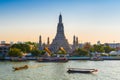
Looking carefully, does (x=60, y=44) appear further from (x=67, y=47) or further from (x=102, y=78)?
(x=102, y=78)

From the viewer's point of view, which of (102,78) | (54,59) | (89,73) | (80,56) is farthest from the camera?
(80,56)

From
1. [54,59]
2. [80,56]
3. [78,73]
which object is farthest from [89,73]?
[80,56]

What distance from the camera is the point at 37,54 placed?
275 ft

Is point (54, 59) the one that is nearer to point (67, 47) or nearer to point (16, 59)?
point (16, 59)

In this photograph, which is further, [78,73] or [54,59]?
[54,59]

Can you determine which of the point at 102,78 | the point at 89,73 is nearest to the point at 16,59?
the point at 89,73

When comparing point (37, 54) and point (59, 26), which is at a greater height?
point (59, 26)

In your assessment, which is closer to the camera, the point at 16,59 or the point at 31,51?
the point at 16,59

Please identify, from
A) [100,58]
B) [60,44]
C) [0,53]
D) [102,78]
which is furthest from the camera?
[60,44]

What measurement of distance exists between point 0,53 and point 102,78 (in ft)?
194

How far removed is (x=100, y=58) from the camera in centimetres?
7669

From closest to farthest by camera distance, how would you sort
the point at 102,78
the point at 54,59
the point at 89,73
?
the point at 102,78, the point at 89,73, the point at 54,59

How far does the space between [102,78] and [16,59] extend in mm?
39767

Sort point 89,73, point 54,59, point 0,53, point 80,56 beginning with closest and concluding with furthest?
point 89,73 → point 54,59 → point 80,56 → point 0,53
